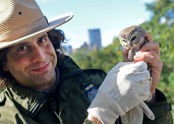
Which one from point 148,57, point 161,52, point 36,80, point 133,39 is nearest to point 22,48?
point 36,80

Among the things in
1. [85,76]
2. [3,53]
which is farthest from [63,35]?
[3,53]

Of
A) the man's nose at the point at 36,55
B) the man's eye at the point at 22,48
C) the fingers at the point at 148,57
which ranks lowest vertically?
the fingers at the point at 148,57

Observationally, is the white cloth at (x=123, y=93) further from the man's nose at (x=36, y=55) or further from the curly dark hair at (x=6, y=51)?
the curly dark hair at (x=6, y=51)

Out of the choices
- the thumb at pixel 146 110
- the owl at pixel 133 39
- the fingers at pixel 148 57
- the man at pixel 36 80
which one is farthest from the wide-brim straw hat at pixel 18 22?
the thumb at pixel 146 110

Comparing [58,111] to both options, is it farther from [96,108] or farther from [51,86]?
[96,108]

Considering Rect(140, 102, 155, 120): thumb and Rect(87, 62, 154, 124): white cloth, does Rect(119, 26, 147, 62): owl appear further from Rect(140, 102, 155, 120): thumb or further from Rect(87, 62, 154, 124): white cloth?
Rect(140, 102, 155, 120): thumb

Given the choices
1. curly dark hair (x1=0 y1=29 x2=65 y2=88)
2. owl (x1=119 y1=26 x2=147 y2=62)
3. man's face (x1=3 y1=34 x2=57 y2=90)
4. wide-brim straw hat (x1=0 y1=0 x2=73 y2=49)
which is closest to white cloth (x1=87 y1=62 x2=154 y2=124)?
owl (x1=119 y1=26 x2=147 y2=62)

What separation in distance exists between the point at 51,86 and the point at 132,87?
92cm

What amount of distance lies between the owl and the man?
90 millimetres

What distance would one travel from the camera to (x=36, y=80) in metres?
2.28

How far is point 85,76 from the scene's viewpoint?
259cm

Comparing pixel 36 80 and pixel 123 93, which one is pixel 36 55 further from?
pixel 123 93

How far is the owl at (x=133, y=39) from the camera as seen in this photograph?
2057mm

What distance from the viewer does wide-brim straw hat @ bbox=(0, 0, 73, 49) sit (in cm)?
209
